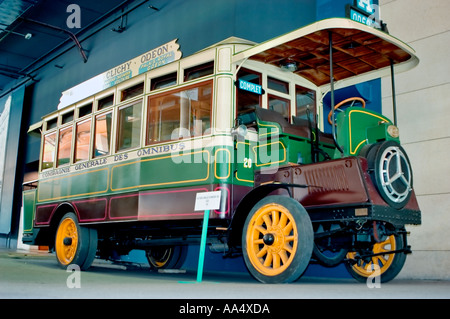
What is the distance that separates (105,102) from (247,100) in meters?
2.53

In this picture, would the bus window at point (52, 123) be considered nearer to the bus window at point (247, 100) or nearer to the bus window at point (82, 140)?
the bus window at point (82, 140)

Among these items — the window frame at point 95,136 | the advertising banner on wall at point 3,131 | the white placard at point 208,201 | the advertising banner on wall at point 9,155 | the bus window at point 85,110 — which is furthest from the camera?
the advertising banner on wall at point 3,131

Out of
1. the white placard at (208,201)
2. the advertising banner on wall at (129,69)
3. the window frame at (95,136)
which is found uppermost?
the advertising banner on wall at (129,69)

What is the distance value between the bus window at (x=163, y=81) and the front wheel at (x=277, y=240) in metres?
2.20

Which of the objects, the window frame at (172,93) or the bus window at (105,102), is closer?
the window frame at (172,93)

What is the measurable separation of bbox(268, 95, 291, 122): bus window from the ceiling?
8595 mm

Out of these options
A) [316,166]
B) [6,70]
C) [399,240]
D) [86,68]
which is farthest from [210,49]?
[6,70]

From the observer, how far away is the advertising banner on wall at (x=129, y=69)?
11134 mm

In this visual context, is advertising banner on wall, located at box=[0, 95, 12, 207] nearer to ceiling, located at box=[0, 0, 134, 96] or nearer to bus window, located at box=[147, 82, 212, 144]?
ceiling, located at box=[0, 0, 134, 96]

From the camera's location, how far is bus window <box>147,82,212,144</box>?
19.1 feet

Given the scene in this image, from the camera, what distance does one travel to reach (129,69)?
12492 mm

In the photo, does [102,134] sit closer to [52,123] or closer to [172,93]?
[172,93]

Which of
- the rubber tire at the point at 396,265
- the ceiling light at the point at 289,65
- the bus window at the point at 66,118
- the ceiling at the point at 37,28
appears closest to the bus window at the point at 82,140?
the bus window at the point at 66,118

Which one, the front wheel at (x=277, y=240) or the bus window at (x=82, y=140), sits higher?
the bus window at (x=82, y=140)
